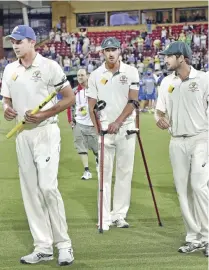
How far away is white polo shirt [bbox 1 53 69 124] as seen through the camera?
625 centimetres

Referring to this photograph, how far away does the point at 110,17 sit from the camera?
176 feet

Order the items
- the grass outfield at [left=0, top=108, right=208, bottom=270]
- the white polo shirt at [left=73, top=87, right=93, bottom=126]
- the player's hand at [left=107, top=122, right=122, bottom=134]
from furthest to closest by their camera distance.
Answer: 1. the white polo shirt at [left=73, top=87, right=93, bottom=126]
2. the player's hand at [left=107, top=122, right=122, bottom=134]
3. the grass outfield at [left=0, top=108, right=208, bottom=270]

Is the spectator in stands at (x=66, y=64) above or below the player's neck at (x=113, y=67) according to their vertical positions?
below

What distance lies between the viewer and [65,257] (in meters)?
6.32

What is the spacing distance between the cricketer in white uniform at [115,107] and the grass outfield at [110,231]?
1.48 ft

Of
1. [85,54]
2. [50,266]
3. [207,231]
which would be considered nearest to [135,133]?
[207,231]

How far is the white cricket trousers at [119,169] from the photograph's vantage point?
8023mm

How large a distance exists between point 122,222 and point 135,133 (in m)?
1.20

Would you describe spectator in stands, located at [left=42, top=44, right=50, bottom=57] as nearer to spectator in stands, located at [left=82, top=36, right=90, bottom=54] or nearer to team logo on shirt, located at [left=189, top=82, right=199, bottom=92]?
spectator in stands, located at [left=82, top=36, right=90, bottom=54]

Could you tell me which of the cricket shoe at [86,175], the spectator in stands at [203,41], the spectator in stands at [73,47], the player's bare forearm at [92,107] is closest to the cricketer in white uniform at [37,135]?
the player's bare forearm at [92,107]

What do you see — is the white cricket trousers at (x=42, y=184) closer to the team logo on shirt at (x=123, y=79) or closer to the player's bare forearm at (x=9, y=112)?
the player's bare forearm at (x=9, y=112)

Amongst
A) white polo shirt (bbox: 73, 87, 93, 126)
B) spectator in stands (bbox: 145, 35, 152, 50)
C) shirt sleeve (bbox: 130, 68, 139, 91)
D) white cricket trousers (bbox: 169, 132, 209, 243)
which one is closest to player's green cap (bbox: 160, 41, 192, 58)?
white cricket trousers (bbox: 169, 132, 209, 243)

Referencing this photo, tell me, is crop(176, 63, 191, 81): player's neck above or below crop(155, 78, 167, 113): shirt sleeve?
above

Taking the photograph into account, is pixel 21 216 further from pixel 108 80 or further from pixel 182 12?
pixel 182 12
